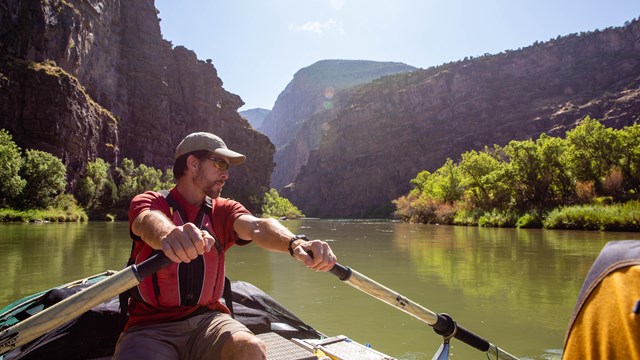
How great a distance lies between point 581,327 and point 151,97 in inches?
4119

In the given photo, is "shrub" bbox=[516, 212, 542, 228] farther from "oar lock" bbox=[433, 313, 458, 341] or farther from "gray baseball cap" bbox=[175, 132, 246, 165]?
"gray baseball cap" bbox=[175, 132, 246, 165]

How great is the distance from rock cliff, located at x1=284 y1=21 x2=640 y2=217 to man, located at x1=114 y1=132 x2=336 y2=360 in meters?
105

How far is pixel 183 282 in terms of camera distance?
2711 mm

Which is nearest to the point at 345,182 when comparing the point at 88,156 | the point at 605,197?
the point at 88,156

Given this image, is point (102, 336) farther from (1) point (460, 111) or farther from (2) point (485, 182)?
(1) point (460, 111)

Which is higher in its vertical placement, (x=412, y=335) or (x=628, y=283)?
(x=628, y=283)

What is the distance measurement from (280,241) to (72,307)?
1319 millimetres

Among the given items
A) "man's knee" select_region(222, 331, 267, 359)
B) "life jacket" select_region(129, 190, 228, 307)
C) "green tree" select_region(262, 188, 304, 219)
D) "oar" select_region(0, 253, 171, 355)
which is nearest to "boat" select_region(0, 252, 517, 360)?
"oar" select_region(0, 253, 171, 355)

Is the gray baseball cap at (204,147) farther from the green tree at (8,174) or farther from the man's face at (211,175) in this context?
the green tree at (8,174)

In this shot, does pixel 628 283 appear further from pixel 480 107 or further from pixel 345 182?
pixel 345 182

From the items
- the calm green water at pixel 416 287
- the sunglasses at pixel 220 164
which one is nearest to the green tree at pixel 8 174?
the calm green water at pixel 416 287

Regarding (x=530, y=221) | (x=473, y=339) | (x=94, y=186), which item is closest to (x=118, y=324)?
(x=473, y=339)

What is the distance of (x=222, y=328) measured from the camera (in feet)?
8.55

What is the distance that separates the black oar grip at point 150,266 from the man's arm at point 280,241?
826 millimetres
